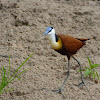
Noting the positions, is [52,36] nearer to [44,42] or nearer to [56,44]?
[56,44]

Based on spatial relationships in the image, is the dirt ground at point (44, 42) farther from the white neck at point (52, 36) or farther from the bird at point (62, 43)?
the white neck at point (52, 36)

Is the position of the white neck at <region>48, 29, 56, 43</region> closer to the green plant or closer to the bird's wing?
the bird's wing

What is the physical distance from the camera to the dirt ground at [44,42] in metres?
3.54

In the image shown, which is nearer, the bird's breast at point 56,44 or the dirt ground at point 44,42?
the bird's breast at point 56,44

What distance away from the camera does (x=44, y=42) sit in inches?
193

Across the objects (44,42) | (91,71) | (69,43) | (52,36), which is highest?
(52,36)

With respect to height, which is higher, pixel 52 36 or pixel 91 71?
pixel 52 36

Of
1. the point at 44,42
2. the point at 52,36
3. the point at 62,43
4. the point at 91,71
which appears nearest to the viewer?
the point at 52,36

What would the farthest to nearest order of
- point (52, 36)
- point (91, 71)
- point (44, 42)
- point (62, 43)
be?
point (44, 42) → point (91, 71) → point (62, 43) → point (52, 36)

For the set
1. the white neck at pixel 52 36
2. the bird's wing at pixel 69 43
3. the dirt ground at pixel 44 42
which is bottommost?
the dirt ground at pixel 44 42

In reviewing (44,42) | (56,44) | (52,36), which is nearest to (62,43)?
(56,44)

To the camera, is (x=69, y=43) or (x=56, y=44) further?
(x=69, y=43)

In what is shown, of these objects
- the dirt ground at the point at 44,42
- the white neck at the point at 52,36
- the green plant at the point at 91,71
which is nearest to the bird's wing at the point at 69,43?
the white neck at the point at 52,36

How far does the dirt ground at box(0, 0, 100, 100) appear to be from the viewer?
3535 millimetres
